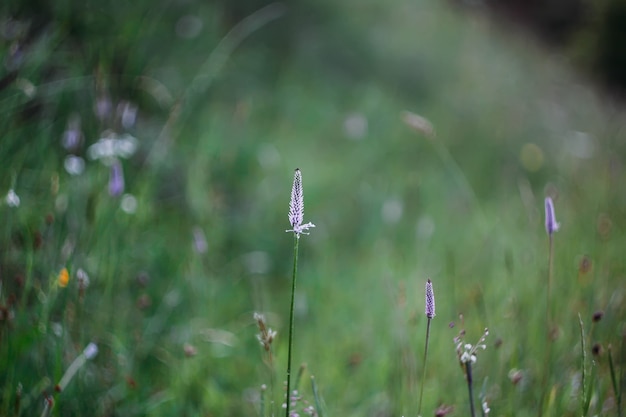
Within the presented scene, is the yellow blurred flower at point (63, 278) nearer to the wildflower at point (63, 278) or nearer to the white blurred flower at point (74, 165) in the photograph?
the wildflower at point (63, 278)

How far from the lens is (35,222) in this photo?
6.63 ft

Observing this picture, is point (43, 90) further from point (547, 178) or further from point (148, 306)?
point (547, 178)

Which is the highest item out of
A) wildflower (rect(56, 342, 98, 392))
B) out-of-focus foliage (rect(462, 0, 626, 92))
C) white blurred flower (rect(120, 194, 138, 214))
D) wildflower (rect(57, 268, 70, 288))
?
out-of-focus foliage (rect(462, 0, 626, 92))

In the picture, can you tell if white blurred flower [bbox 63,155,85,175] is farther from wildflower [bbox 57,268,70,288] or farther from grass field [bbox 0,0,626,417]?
wildflower [bbox 57,268,70,288]

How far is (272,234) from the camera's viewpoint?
3064 millimetres

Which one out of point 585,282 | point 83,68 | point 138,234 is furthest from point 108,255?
point 585,282

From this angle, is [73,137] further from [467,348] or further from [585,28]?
[585,28]

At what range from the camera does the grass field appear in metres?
1.71

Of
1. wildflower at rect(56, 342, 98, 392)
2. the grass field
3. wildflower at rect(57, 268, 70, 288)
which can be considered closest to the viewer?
wildflower at rect(56, 342, 98, 392)

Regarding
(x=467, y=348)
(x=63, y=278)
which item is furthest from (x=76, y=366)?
(x=467, y=348)

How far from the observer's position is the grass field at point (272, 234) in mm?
1713

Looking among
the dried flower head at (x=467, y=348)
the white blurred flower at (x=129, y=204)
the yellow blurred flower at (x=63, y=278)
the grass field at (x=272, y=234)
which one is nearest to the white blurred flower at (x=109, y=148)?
the grass field at (x=272, y=234)

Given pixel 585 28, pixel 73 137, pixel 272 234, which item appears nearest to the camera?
pixel 73 137

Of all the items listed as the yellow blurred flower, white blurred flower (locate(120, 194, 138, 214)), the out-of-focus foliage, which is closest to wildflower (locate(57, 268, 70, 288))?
the yellow blurred flower
